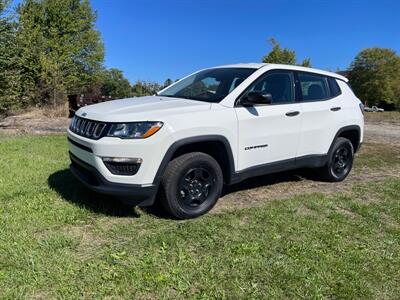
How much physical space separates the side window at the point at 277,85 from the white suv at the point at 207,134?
1cm

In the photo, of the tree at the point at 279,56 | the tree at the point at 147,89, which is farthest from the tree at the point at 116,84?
the tree at the point at 279,56

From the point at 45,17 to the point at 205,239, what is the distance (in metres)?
30.1

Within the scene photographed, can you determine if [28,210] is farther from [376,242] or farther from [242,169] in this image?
→ [376,242]

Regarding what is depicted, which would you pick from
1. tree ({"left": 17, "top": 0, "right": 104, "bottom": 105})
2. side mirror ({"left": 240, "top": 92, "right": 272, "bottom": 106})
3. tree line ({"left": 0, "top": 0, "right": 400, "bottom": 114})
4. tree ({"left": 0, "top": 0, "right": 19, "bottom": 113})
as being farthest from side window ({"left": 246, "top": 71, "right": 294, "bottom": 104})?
tree ({"left": 17, "top": 0, "right": 104, "bottom": 105})

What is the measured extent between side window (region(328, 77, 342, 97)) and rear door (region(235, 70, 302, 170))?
98 centimetres

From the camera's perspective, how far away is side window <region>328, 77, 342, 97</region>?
5.77 metres

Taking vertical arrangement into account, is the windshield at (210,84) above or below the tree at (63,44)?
below

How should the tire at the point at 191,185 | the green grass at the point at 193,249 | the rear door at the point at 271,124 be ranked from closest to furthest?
the green grass at the point at 193,249 → the tire at the point at 191,185 → the rear door at the point at 271,124

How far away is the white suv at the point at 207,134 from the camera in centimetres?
369

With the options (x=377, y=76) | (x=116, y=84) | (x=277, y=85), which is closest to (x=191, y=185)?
(x=277, y=85)

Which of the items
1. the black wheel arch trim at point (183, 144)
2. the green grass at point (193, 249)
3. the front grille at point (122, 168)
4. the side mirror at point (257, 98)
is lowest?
the green grass at point (193, 249)

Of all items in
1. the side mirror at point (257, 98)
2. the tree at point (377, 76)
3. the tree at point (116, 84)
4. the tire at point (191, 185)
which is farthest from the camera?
the tree at point (116, 84)

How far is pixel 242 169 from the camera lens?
446cm

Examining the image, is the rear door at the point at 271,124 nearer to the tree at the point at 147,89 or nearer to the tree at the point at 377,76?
the tree at the point at 147,89
